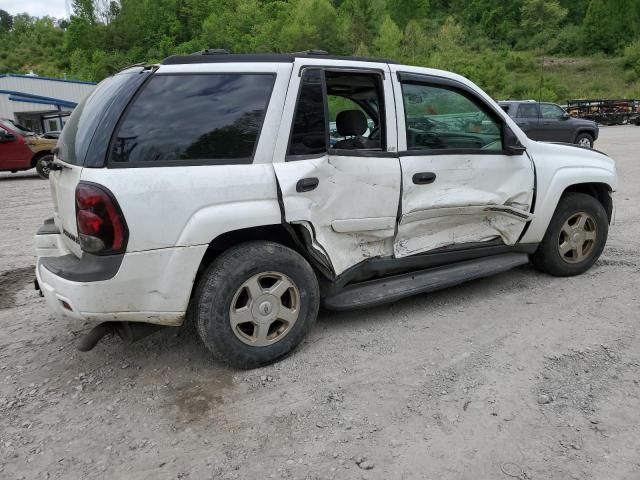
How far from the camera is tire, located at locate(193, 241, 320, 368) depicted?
3055 mm

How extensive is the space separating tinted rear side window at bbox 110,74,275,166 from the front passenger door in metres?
1.08

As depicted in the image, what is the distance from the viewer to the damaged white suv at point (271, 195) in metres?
2.85

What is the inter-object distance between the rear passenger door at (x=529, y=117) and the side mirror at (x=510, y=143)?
1420 centimetres

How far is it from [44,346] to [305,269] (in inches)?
74.5

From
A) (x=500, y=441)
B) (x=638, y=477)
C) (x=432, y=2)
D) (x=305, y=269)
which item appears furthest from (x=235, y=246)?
(x=432, y=2)

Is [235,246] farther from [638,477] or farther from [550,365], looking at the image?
[638,477]

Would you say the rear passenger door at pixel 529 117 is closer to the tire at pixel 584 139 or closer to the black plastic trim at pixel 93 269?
the tire at pixel 584 139

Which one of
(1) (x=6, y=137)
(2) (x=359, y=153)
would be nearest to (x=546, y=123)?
(1) (x=6, y=137)

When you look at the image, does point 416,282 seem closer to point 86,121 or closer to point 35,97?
point 86,121

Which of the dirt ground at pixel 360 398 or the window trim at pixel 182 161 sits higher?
the window trim at pixel 182 161

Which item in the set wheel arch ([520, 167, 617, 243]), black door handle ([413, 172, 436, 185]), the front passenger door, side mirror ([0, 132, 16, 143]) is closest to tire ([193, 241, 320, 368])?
the front passenger door

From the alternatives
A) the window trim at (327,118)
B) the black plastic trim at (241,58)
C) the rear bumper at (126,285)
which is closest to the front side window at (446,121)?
the window trim at (327,118)

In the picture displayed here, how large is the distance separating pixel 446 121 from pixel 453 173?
406 millimetres

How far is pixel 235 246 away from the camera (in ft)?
10.4
